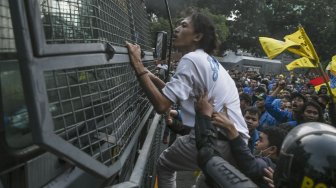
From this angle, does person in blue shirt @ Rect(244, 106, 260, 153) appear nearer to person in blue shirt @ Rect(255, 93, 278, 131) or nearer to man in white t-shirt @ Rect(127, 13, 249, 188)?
person in blue shirt @ Rect(255, 93, 278, 131)

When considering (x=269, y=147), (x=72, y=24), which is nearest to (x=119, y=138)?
(x=72, y=24)

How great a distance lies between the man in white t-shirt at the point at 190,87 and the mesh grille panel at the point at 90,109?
1.33 ft

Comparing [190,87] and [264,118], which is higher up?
[190,87]

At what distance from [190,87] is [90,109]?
1.05 m

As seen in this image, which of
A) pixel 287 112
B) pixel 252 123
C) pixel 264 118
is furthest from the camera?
pixel 264 118

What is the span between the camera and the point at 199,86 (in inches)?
109

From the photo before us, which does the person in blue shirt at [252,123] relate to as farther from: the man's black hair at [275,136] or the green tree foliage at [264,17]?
the green tree foliage at [264,17]

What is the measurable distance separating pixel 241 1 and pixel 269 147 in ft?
130

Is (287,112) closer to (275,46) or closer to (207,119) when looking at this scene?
(275,46)

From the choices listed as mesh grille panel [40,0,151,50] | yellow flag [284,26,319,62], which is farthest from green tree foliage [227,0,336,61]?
mesh grille panel [40,0,151,50]

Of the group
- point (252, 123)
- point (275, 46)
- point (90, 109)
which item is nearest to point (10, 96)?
point (90, 109)

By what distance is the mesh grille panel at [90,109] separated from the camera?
1480 millimetres

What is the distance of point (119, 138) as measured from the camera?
2.07 meters

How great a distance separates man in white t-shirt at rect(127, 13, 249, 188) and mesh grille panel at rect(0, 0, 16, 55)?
→ 971 mm
